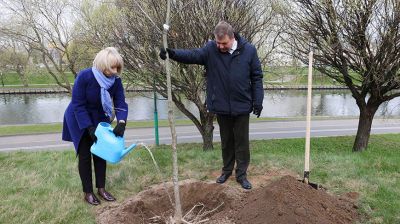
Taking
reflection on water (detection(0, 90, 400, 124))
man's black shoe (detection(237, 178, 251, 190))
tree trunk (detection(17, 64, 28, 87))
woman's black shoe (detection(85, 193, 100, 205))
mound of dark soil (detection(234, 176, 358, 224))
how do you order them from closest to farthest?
mound of dark soil (detection(234, 176, 358, 224)) → woman's black shoe (detection(85, 193, 100, 205)) → man's black shoe (detection(237, 178, 251, 190)) → reflection on water (detection(0, 90, 400, 124)) → tree trunk (detection(17, 64, 28, 87))

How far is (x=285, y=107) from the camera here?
30406mm

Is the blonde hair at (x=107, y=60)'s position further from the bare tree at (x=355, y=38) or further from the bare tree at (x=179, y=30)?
the bare tree at (x=355, y=38)

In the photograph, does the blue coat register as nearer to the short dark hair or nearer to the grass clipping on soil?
the grass clipping on soil

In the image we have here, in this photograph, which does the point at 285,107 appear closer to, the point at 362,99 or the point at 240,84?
the point at 362,99

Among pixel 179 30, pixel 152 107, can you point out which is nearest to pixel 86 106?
pixel 179 30

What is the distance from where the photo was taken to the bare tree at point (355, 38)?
8.91 meters

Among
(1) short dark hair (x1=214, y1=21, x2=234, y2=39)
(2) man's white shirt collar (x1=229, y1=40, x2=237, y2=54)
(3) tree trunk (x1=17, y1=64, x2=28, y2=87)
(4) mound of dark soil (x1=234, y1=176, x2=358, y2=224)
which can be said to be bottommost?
(4) mound of dark soil (x1=234, y1=176, x2=358, y2=224)

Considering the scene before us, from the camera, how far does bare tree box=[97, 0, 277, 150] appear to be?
26.8ft

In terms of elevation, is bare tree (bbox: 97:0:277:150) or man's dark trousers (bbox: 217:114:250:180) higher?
bare tree (bbox: 97:0:277:150)

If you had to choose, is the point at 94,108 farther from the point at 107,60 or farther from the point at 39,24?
the point at 39,24

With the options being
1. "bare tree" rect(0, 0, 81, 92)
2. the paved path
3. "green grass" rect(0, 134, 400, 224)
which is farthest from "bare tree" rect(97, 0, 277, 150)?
"bare tree" rect(0, 0, 81, 92)

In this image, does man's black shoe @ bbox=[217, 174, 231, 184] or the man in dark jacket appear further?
man's black shoe @ bbox=[217, 174, 231, 184]

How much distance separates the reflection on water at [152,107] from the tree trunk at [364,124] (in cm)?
1267

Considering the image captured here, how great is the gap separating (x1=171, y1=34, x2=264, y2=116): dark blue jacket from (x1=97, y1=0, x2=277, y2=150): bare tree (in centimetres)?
372
